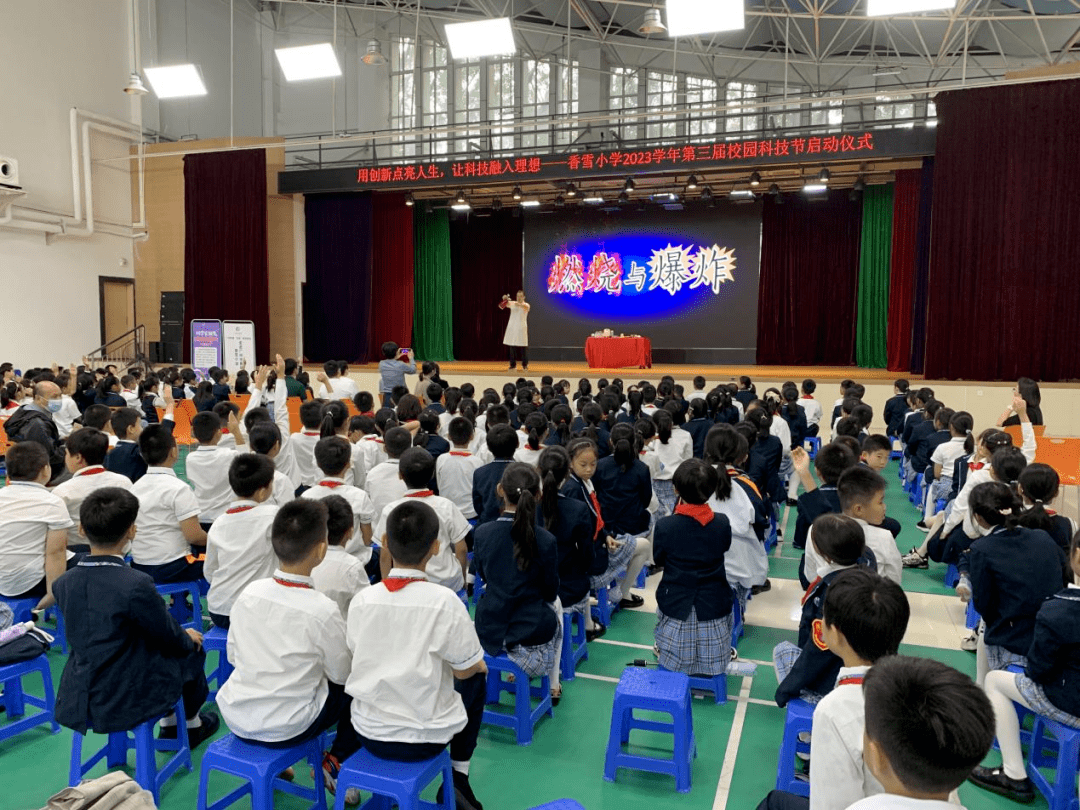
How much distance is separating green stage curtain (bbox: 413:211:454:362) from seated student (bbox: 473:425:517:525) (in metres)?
12.0

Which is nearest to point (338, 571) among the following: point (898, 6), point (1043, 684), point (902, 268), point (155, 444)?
point (155, 444)

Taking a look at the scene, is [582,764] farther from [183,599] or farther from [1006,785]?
[183,599]

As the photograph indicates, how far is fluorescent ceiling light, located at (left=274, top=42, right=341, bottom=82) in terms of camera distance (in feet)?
35.5

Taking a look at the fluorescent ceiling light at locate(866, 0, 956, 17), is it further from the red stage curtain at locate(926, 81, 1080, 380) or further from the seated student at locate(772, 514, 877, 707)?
→ the seated student at locate(772, 514, 877, 707)

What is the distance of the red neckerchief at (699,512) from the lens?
321 cm

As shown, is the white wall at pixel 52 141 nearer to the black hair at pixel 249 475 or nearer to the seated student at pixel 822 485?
the black hair at pixel 249 475

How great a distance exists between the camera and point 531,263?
15.5m

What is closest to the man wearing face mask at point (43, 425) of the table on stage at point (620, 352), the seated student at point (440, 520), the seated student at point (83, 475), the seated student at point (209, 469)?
the seated student at point (83, 475)

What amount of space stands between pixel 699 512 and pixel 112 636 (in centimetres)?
216

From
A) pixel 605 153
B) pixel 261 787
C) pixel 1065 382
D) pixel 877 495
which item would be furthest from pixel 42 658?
pixel 1065 382

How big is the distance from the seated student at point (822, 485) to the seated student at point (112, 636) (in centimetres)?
263

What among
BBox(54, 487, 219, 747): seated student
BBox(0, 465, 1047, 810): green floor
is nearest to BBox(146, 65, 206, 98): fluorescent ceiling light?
BBox(0, 465, 1047, 810): green floor

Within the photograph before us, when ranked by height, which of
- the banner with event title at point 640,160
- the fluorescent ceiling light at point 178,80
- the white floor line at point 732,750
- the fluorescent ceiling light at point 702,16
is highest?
the fluorescent ceiling light at point 178,80

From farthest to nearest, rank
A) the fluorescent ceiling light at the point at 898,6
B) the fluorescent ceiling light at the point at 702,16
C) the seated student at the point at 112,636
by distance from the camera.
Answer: the fluorescent ceiling light at the point at 702,16
the fluorescent ceiling light at the point at 898,6
the seated student at the point at 112,636
